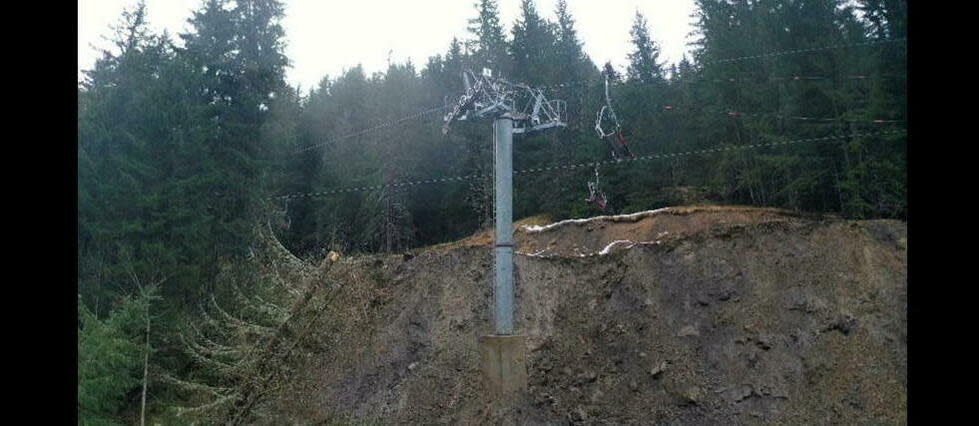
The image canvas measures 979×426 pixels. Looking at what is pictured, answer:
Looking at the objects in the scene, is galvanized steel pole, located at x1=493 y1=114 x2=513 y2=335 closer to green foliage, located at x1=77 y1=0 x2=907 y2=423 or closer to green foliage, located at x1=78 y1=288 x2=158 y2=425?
green foliage, located at x1=77 y1=0 x2=907 y2=423

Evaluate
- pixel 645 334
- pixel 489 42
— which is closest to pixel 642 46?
pixel 489 42

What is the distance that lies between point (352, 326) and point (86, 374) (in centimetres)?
669

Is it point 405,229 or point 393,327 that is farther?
point 405,229

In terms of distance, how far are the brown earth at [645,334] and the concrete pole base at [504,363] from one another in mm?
440

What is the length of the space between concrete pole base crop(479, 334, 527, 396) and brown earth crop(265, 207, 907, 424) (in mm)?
440

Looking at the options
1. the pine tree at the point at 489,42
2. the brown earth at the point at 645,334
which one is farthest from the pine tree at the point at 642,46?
the brown earth at the point at 645,334

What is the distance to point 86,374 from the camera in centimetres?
1566

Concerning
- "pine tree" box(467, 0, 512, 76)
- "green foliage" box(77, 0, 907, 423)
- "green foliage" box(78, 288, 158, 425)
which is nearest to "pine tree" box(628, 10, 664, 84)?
"green foliage" box(77, 0, 907, 423)

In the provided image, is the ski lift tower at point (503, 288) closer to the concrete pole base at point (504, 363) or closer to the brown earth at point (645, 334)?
the concrete pole base at point (504, 363)

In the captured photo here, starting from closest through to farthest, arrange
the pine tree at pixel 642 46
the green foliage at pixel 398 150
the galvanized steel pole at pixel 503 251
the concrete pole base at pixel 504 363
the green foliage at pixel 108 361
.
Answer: the concrete pole base at pixel 504 363
the galvanized steel pole at pixel 503 251
the green foliage at pixel 108 361
the green foliage at pixel 398 150
the pine tree at pixel 642 46

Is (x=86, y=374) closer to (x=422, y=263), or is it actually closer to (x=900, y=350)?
(x=422, y=263)

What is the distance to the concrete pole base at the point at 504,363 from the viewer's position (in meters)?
13.8

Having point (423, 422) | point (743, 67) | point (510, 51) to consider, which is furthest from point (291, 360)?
point (510, 51)

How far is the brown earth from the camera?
14.3 meters
